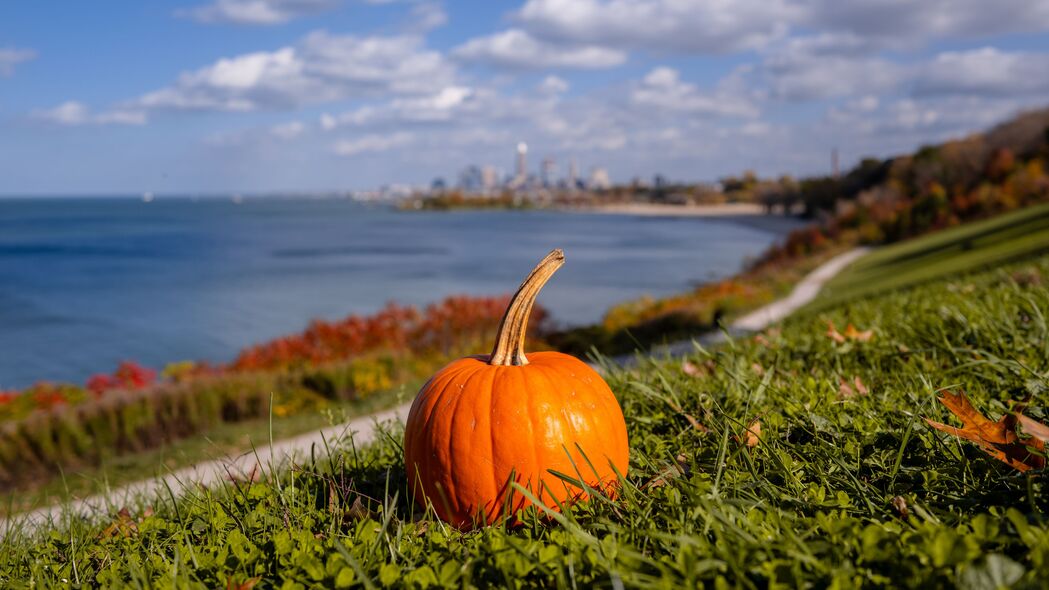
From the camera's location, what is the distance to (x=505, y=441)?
7.73 ft

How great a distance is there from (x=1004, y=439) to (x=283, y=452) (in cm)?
268

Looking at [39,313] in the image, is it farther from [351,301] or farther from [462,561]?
[462,561]

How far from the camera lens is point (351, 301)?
37500mm

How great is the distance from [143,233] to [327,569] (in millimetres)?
113609

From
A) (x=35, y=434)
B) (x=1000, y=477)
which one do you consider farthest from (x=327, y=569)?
(x=35, y=434)

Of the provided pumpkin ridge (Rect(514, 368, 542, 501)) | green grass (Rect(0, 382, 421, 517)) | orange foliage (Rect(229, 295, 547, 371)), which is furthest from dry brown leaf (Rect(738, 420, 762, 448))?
orange foliage (Rect(229, 295, 547, 371))

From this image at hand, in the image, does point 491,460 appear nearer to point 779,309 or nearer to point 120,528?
point 120,528

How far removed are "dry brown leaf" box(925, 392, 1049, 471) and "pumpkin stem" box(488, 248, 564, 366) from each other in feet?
4.32

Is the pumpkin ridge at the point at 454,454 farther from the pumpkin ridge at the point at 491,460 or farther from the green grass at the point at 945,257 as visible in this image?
the green grass at the point at 945,257

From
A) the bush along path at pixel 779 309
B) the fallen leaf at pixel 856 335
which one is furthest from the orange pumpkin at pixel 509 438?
the bush along path at pixel 779 309

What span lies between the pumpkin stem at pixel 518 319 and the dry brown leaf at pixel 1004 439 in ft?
4.32

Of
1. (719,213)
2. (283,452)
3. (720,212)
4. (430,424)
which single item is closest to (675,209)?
(720,212)

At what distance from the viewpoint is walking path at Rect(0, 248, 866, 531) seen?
10.1 feet

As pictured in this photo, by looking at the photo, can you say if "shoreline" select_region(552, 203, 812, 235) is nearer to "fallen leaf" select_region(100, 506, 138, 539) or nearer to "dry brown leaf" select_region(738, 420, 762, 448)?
"dry brown leaf" select_region(738, 420, 762, 448)
